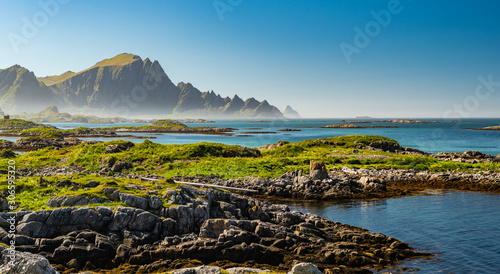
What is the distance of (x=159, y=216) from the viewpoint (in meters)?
23.1

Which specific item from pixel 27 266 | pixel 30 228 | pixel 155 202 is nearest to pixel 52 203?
pixel 30 228

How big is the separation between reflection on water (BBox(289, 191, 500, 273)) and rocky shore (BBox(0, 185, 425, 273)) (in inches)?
96.6

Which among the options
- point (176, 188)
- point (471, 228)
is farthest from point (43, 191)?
point (471, 228)

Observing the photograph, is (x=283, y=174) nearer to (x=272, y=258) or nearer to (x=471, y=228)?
(x=471, y=228)

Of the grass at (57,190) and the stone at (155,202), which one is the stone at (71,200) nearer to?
the grass at (57,190)

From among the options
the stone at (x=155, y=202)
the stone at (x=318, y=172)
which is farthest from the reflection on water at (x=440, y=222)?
the stone at (x=155, y=202)

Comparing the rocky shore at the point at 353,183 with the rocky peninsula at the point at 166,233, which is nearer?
the rocky peninsula at the point at 166,233

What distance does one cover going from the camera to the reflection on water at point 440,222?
66.3 feet

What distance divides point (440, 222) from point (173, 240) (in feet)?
75.9

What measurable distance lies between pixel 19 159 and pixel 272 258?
58.5 meters

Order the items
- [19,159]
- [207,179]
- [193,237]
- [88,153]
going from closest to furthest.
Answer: [193,237]
[207,179]
[19,159]
[88,153]

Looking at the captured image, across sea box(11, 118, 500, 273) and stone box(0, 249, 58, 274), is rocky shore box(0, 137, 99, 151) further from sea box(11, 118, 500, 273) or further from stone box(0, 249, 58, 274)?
stone box(0, 249, 58, 274)

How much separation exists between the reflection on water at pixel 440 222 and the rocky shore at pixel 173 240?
2.45 m

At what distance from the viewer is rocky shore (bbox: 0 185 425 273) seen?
1911cm
